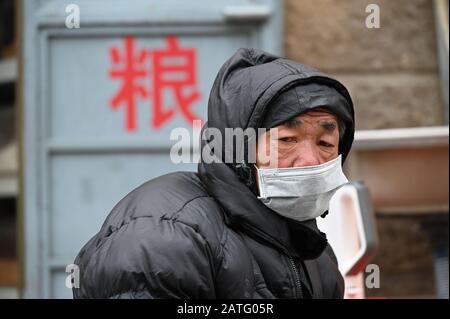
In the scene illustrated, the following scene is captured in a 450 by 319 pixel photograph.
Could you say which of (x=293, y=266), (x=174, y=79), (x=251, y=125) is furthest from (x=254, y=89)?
(x=174, y=79)

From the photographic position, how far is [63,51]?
387 cm

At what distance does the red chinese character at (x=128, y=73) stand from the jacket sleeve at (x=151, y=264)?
6.85 ft

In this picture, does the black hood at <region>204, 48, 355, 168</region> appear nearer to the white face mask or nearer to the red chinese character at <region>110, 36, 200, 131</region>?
the white face mask

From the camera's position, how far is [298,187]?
199cm

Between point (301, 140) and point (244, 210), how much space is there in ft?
0.67

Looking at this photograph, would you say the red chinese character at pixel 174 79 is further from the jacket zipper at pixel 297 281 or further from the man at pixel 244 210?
the jacket zipper at pixel 297 281

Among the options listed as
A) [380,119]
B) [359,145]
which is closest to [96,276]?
[359,145]

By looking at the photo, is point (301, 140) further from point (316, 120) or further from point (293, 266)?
point (293, 266)

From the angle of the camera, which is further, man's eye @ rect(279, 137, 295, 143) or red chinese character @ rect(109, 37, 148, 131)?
red chinese character @ rect(109, 37, 148, 131)

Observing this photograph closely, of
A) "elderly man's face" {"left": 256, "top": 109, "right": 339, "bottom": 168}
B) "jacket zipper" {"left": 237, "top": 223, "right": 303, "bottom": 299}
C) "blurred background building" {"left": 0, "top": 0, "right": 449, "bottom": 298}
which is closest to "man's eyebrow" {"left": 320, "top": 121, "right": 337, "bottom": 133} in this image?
"elderly man's face" {"left": 256, "top": 109, "right": 339, "bottom": 168}

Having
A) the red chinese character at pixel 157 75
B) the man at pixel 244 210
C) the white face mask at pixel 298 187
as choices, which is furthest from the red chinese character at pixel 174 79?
the white face mask at pixel 298 187

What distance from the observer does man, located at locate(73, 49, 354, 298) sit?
68.6 inches

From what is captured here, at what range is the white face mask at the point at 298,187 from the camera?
1.96 m
